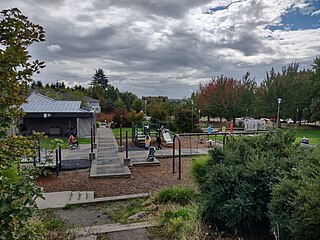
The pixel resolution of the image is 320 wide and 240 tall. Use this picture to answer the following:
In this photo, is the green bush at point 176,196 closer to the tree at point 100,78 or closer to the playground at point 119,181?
the playground at point 119,181

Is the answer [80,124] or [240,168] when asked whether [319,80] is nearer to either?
[80,124]

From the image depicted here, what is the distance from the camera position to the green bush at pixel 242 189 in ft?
11.2

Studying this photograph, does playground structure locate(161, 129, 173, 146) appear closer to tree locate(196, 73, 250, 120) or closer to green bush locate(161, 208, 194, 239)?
green bush locate(161, 208, 194, 239)

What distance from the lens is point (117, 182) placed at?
28.9ft

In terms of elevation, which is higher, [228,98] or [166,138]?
[228,98]

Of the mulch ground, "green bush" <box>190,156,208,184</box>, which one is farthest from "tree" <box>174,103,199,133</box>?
"green bush" <box>190,156,208,184</box>

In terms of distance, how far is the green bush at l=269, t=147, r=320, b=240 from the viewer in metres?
2.46

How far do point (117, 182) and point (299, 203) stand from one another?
22.6 ft

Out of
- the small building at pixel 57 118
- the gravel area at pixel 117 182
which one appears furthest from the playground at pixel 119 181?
the small building at pixel 57 118

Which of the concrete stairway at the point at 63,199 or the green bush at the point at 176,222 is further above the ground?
the green bush at the point at 176,222

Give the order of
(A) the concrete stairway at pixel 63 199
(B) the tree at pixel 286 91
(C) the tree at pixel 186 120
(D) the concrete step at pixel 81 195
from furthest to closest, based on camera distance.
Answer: (B) the tree at pixel 286 91 < (C) the tree at pixel 186 120 < (D) the concrete step at pixel 81 195 < (A) the concrete stairway at pixel 63 199

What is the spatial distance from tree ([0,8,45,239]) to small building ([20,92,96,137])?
1907cm

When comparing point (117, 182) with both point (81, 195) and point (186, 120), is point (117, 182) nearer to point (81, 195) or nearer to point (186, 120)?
point (81, 195)

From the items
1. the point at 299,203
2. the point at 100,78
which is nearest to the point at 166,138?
the point at 299,203
